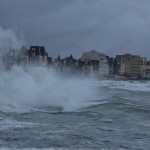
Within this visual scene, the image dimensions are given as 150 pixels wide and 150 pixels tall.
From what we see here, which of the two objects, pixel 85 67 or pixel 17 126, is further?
pixel 85 67

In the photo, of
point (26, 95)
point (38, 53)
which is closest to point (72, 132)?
point (26, 95)

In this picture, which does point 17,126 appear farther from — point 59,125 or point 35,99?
point 35,99

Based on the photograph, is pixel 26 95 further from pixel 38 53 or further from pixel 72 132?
pixel 38 53

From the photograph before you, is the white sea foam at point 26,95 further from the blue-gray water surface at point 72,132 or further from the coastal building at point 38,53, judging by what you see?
the coastal building at point 38,53

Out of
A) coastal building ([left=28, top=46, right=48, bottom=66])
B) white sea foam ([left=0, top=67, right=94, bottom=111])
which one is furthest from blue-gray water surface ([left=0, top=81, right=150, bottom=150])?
coastal building ([left=28, top=46, right=48, bottom=66])

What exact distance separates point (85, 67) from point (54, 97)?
132045 mm

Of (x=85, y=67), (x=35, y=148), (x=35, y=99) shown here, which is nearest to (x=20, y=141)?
(x=35, y=148)

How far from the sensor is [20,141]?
1625 cm

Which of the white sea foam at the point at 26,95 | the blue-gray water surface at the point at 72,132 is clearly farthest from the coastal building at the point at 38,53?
the blue-gray water surface at the point at 72,132

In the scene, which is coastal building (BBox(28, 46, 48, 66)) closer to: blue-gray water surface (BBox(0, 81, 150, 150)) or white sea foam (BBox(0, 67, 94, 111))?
white sea foam (BBox(0, 67, 94, 111))

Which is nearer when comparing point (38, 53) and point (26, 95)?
point (26, 95)

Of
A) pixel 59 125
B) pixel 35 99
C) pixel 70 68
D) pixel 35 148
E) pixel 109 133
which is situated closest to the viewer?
pixel 35 148

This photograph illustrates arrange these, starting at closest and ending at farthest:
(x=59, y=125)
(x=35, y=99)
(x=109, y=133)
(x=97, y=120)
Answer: (x=109, y=133), (x=59, y=125), (x=97, y=120), (x=35, y=99)

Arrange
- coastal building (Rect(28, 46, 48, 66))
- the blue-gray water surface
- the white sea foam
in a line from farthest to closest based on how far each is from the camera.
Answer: coastal building (Rect(28, 46, 48, 66)) → the white sea foam → the blue-gray water surface
